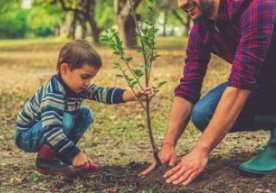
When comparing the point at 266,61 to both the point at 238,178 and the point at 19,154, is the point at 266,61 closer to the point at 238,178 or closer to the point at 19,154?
the point at 238,178

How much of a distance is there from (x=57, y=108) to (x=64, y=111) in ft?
0.37

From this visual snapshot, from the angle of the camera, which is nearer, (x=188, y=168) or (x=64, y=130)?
(x=188, y=168)

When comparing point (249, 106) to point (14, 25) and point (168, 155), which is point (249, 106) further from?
point (14, 25)

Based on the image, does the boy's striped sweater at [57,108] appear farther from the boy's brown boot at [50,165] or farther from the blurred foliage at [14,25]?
the blurred foliage at [14,25]

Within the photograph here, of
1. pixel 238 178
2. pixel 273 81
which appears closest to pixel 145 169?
pixel 238 178

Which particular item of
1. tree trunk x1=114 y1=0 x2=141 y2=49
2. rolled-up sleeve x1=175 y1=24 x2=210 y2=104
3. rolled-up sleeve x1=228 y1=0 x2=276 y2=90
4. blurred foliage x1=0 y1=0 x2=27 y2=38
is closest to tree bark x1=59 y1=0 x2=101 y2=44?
tree trunk x1=114 y1=0 x2=141 y2=49

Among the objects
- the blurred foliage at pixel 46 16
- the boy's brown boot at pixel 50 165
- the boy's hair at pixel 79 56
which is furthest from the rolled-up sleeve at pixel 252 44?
the blurred foliage at pixel 46 16

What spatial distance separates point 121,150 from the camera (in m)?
6.40

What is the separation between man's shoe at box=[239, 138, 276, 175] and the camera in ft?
14.0

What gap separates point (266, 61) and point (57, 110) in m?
1.54

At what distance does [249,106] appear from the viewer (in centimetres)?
471

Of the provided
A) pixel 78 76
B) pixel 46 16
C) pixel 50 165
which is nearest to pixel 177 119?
pixel 78 76

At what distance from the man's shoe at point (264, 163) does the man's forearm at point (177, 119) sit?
52 centimetres

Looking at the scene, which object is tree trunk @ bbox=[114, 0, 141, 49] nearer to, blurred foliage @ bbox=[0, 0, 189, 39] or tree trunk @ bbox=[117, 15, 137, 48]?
tree trunk @ bbox=[117, 15, 137, 48]
